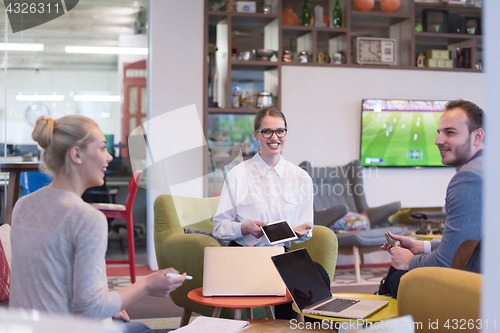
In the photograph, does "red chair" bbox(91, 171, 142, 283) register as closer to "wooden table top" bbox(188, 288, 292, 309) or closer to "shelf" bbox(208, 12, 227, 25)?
"shelf" bbox(208, 12, 227, 25)

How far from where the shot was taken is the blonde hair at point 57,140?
55.1 inches

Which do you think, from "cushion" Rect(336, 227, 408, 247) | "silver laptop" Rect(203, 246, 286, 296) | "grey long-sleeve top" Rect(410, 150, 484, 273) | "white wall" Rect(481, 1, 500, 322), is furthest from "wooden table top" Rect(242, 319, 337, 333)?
"cushion" Rect(336, 227, 408, 247)

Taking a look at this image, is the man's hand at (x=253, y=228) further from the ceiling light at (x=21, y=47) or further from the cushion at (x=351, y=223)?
the ceiling light at (x=21, y=47)

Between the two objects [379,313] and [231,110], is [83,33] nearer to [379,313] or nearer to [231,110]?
[231,110]

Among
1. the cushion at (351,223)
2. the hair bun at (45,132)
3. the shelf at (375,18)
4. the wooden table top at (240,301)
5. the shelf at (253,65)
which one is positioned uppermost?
the shelf at (375,18)

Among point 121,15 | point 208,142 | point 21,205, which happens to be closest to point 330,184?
point 208,142

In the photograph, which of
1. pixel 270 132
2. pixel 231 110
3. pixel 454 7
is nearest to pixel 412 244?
pixel 270 132

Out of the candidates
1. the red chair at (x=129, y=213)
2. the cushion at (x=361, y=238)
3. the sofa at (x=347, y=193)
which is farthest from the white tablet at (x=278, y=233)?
the sofa at (x=347, y=193)

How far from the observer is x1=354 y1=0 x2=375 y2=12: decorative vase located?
17.5 ft

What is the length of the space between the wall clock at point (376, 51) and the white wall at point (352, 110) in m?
0.11

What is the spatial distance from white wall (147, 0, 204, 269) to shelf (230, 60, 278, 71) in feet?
1.34

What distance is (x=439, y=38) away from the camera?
19.3 feet

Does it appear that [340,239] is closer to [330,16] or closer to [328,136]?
[328,136]

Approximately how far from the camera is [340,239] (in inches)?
175
